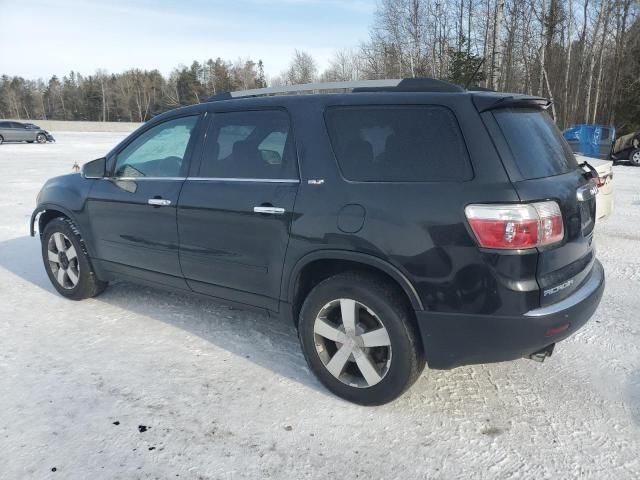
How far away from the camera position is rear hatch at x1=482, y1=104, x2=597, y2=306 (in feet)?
8.16

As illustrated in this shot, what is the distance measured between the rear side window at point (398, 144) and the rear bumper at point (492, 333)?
29.0 inches

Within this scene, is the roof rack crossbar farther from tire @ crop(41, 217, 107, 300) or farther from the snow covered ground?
tire @ crop(41, 217, 107, 300)

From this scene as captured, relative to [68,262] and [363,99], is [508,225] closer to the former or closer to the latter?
[363,99]

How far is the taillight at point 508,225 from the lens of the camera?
2.38 meters

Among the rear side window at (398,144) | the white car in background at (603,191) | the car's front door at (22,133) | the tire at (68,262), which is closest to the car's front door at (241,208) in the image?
the rear side window at (398,144)

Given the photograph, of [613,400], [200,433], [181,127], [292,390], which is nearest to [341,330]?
[292,390]

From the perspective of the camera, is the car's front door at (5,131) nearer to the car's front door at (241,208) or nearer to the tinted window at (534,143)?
the car's front door at (241,208)

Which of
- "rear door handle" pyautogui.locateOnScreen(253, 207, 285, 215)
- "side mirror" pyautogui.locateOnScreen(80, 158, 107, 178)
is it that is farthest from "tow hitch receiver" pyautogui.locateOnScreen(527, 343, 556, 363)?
"side mirror" pyautogui.locateOnScreen(80, 158, 107, 178)

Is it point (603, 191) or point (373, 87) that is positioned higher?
point (373, 87)

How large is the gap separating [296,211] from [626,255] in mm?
4740

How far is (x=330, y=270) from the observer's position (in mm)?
3045

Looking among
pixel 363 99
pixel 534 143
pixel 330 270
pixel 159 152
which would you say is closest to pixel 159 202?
pixel 159 152

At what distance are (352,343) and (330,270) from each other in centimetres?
47

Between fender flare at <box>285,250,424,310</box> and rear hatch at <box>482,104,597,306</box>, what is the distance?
629 mm
